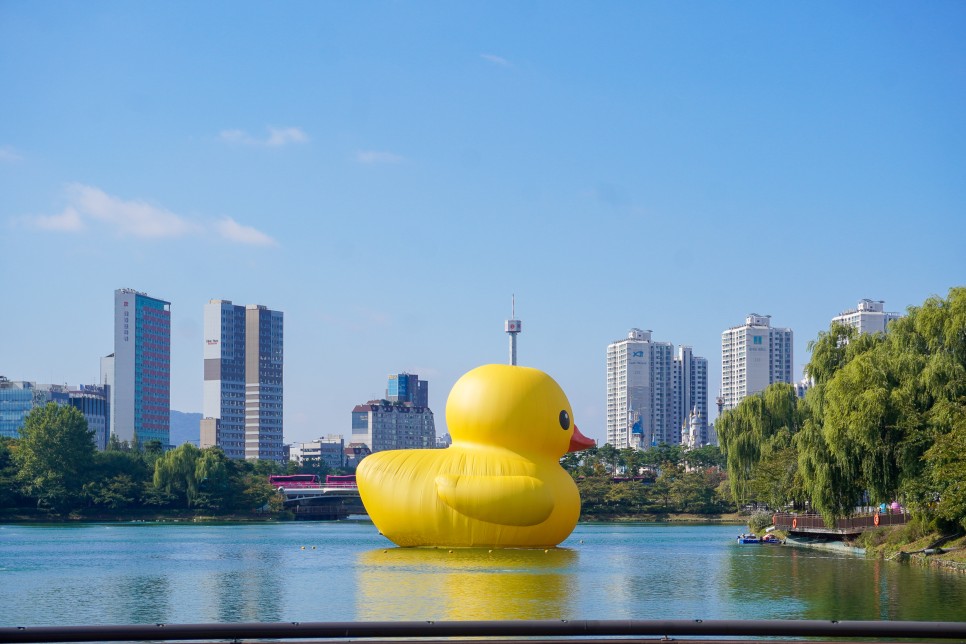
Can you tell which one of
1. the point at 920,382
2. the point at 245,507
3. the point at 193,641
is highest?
the point at 920,382

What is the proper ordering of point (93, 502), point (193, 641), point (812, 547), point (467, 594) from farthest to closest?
point (93, 502)
point (812, 547)
point (467, 594)
point (193, 641)

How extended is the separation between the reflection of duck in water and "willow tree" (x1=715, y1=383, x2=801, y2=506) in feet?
58.0

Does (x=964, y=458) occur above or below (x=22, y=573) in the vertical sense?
above

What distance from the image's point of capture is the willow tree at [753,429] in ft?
172

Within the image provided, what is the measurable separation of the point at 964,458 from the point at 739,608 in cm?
1064

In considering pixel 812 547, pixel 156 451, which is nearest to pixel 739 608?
pixel 812 547

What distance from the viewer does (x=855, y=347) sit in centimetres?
3788

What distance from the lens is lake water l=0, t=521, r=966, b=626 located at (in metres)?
20.0

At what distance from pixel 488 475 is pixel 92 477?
56.6 meters

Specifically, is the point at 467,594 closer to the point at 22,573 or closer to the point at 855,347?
the point at 22,573

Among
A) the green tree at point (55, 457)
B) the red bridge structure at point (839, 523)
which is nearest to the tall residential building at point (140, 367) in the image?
the green tree at point (55, 457)

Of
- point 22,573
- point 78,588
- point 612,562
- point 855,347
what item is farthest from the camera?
point 855,347

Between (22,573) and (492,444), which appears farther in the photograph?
(492,444)

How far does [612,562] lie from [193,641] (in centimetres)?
2765
